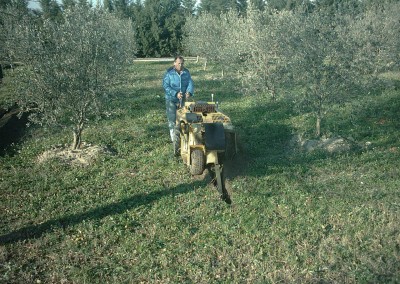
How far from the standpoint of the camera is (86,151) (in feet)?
32.3

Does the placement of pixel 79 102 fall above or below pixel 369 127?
above

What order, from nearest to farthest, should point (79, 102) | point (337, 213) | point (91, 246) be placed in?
point (91, 246), point (337, 213), point (79, 102)

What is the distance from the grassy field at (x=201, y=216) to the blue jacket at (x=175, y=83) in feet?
→ 5.07

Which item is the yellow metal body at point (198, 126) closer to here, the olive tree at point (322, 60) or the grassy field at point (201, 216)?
the grassy field at point (201, 216)

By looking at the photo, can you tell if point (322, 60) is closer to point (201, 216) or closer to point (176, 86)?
point (176, 86)

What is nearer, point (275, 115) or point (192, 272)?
point (192, 272)

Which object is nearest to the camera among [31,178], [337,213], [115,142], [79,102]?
[337,213]

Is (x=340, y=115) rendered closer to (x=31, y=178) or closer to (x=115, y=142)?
(x=115, y=142)

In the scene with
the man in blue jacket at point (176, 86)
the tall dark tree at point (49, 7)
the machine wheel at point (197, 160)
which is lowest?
the machine wheel at point (197, 160)

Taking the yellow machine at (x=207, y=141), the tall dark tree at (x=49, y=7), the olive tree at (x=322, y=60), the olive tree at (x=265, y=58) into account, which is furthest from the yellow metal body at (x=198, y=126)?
the olive tree at (x=265, y=58)

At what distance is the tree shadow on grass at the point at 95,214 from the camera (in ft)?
19.5

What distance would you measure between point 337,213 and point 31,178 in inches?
256

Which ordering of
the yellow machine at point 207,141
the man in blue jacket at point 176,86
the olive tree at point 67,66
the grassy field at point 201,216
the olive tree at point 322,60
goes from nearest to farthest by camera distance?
1. the grassy field at point 201,216
2. the yellow machine at point 207,141
3. the olive tree at point 67,66
4. the man in blue jacket at point 176,86
5. the olive tree at point 322,60

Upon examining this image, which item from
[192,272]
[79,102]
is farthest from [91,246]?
[79,102]
